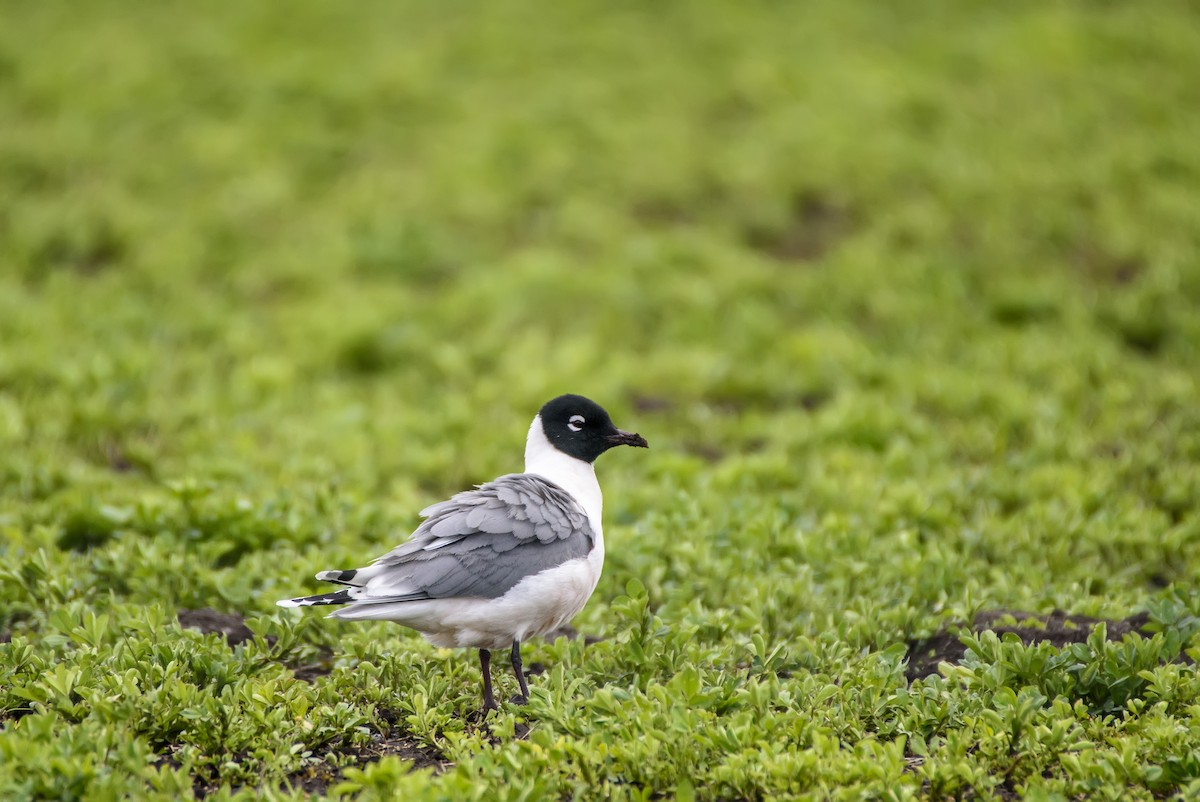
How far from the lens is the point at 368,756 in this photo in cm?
452

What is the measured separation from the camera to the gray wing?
4.80 m

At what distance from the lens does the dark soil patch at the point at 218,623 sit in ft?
18.2

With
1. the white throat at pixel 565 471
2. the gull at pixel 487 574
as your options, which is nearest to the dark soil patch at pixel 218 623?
the gull at pixel 487 574

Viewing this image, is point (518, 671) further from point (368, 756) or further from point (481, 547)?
point (368, 756)

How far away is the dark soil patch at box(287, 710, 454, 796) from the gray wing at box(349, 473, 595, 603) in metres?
0.54

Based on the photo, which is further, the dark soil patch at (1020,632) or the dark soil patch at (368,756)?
the dark soil patch at (1020,632)

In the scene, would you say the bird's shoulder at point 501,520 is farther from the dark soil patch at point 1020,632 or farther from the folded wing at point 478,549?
the dark soil patch at point 1020,632

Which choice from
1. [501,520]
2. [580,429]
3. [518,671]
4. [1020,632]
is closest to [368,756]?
[518,671]

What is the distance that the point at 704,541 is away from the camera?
21.4 ft

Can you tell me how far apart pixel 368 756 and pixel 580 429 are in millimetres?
1910

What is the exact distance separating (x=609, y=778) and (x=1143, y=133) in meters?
11.5

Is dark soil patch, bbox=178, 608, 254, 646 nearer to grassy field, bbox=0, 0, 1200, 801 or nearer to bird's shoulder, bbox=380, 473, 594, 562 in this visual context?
grassy field, bbox=0, 0, 1200, 801

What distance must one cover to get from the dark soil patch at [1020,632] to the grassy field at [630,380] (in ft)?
0.10

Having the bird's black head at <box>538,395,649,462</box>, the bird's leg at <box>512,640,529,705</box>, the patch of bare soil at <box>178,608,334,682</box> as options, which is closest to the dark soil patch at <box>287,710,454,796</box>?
the bird's leg at <box>512,640,529,705</box>
